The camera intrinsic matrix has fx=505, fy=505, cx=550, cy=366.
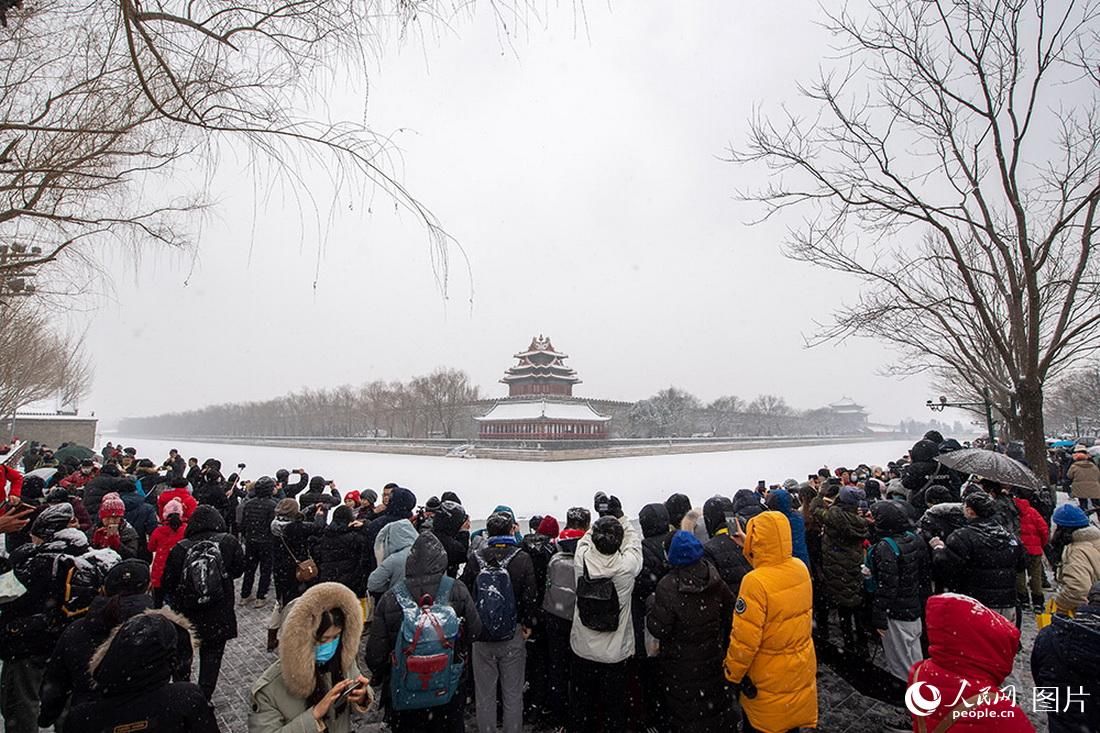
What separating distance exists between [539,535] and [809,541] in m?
3.27

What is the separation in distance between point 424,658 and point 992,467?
616cm

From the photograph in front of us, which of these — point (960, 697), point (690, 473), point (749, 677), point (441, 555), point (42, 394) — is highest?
point (42, 394)

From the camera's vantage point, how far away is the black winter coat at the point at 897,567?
A: 4.06 meters

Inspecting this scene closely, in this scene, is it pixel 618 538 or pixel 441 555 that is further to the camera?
pixel 618 538

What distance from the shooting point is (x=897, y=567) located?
160 inches

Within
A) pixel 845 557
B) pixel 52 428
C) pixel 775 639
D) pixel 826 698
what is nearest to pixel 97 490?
pixel 775 639

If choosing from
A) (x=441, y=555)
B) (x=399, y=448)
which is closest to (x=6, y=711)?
(x=441, y=555)

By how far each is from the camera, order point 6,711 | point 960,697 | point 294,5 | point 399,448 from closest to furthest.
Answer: point 960,697
point 294,5
point 6,711
point 399,448

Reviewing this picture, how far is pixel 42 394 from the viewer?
30.4m

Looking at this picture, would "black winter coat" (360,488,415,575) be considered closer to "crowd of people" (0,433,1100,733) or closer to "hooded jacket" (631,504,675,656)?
"crowd of people" (0,433,1100,733)

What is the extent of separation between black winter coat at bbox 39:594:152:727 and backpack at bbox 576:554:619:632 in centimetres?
260

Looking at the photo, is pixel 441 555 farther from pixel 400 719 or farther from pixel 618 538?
pixel 618 538

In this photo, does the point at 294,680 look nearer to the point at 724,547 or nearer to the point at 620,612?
the point at 620,612

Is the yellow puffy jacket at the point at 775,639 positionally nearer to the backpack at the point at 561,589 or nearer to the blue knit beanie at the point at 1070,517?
the backpack at the point at 561,589
